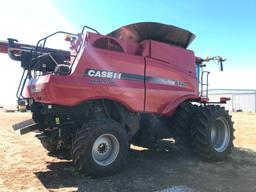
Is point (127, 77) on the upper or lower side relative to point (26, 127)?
upper

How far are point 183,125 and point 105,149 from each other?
2.61 m

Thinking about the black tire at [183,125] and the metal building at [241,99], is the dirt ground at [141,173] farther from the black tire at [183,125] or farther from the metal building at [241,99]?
the metal building at [241,99]

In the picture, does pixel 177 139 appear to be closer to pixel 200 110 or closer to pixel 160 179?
pixel 200 110

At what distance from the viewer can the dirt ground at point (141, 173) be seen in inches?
262

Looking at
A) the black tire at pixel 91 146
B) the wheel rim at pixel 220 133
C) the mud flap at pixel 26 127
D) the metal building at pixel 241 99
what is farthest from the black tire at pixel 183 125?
the metal building at pixel 241 99

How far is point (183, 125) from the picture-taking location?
30.1 ft

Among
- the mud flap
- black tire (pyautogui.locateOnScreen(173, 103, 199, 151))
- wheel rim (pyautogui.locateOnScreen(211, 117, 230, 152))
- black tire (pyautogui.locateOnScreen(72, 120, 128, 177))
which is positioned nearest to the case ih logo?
black tire (pyautogui.locateOnScreen(173, 103, 199, 151))

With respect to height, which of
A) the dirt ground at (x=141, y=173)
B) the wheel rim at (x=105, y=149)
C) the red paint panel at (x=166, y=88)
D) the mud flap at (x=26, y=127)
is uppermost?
the red paint panel at (x=166, y=88)

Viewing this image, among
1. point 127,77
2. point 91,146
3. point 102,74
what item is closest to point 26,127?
point 91,146

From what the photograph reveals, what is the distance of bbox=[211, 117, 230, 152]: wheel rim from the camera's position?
32.3 ft

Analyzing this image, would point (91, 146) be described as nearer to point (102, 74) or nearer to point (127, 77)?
point (102, 74)

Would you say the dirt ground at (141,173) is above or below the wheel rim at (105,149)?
below

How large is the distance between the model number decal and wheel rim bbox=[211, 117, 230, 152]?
3552mm

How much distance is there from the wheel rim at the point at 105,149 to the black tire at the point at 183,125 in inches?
91.0
